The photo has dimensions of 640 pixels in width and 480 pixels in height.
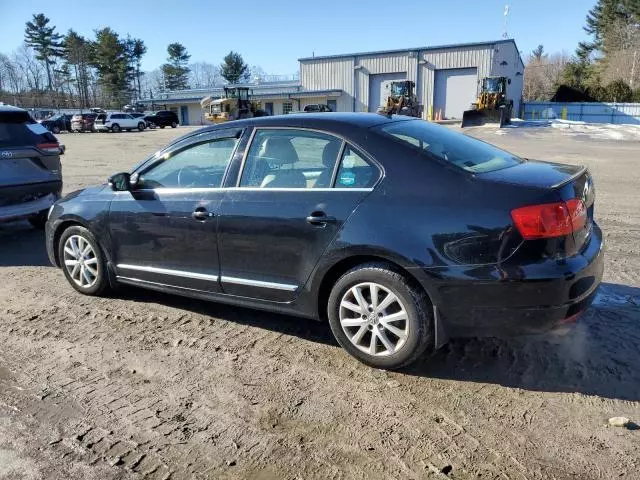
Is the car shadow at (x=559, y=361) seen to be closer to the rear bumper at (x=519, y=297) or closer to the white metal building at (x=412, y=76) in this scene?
the rear bumper at (x=519, y=297)

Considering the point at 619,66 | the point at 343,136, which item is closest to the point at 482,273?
the point at 343,136

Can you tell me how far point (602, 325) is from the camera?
13.1 feet

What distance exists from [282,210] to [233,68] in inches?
3640

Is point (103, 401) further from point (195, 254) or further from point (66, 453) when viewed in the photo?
point (195, 254)

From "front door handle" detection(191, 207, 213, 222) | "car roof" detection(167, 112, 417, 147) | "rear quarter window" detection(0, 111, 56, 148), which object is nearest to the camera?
"car roof" detection(167, 112, 417, 147)

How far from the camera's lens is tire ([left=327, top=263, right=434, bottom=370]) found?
3232 millimetres

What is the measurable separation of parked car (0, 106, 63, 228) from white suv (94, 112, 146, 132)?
39.9 m

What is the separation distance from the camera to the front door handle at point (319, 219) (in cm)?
344

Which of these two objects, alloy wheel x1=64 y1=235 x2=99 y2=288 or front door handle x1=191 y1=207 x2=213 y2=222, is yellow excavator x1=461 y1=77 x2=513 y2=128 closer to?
alloy wheel x1=64 y1=235 x2=99 y2=288

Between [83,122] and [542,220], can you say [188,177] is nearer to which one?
[542,220]

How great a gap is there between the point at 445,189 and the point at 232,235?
1.59 meters

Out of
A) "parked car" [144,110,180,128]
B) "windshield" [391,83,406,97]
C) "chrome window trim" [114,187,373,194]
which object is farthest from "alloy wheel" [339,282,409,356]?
"parked car" [144,110,180,128]

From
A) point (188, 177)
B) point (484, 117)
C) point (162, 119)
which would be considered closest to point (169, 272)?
point (188, 177)

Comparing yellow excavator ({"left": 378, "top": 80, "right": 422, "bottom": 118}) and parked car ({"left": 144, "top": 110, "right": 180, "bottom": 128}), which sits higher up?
yellow excavator ({"left": 378, "top": 80, "right": 422, "bottom": 118})
